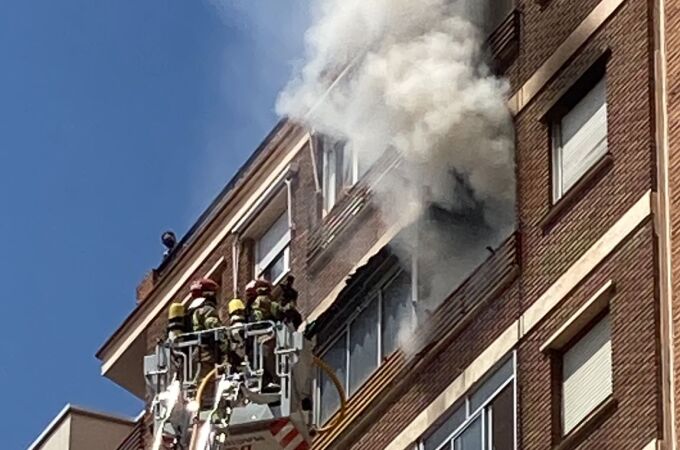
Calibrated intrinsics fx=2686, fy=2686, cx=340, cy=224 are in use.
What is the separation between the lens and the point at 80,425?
36.4 meters

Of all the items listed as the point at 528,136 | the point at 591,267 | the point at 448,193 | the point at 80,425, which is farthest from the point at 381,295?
the point at 80,425

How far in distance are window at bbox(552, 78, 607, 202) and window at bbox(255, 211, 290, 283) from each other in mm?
7512

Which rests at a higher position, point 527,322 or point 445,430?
point 527,322

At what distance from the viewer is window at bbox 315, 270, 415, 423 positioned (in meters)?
28.4

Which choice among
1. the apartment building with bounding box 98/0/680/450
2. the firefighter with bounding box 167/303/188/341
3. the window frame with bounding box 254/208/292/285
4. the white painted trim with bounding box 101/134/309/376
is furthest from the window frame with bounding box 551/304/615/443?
the white painted trim with bounding box 101/134/309/376

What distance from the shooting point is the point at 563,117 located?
25922 millimetres

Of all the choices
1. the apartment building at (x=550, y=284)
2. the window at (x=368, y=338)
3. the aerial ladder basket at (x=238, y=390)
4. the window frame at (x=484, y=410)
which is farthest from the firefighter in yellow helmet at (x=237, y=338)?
the window frame at (x=484, y=410)

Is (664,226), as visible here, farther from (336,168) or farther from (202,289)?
(336,168)

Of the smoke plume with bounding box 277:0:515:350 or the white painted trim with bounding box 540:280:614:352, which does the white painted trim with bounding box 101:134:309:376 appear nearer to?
the smoke plume with bounding box 277:0:515:350

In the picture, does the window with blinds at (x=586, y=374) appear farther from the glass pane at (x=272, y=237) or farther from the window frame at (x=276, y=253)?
the glass pane at (x=272, y=237)

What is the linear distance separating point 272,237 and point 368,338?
5.00 m

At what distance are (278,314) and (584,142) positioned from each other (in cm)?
Result: 422

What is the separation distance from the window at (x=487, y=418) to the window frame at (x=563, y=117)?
5.61ft

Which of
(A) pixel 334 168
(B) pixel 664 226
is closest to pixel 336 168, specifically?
(A) pixel 334 168
